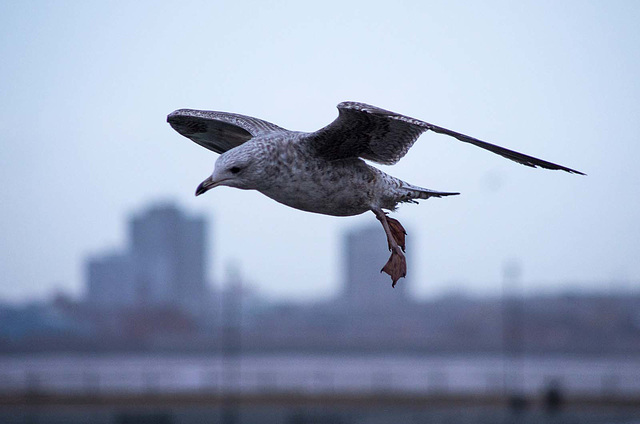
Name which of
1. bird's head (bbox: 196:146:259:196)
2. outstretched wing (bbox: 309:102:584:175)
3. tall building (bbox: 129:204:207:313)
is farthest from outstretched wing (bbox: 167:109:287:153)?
tall building (bbox: 129:204:207:313)

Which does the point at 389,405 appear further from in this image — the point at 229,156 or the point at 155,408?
the point at 229,156

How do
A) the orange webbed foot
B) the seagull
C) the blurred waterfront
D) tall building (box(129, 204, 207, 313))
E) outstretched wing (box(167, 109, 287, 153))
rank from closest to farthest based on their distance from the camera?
the seagull, the orange webbed foot, outstretched wing (box(167, 109, 287, 153)), the blurred waterfront, tall building (box(129, 204, 207, 313))

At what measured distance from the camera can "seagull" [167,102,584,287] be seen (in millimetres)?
6387

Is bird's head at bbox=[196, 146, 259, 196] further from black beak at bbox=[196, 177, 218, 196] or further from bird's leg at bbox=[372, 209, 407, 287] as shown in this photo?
bird's leg at bbox=[372, 209, 407, 287]

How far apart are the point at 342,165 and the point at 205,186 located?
1.36 meters

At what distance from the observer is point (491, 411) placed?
34469mm

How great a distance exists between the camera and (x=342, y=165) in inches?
273

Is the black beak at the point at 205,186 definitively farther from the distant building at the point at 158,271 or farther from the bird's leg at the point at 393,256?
the distant building at the point at 158,271

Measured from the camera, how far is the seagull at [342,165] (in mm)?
6387

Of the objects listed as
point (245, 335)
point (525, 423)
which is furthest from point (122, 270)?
point (525, 423)

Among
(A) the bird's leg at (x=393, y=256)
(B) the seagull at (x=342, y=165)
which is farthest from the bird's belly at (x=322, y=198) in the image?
(A) the bird's leg at (x=393, y=256)

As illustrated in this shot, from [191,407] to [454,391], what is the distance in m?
13.7

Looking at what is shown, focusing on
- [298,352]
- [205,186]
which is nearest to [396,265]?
[205,186]

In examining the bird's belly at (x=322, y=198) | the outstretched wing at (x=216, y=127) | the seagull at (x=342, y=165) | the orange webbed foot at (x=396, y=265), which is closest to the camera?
the seagull at (x=342, y=165)
